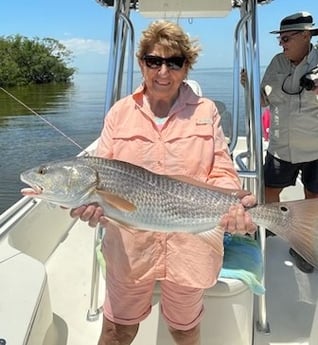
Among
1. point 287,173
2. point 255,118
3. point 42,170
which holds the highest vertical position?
point 255,118

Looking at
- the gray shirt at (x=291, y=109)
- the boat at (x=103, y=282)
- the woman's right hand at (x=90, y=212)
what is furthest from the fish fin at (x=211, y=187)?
the gray shirt at (x=291, y=109)

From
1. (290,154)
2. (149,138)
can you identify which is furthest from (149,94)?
(290,154)

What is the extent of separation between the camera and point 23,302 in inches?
75.9

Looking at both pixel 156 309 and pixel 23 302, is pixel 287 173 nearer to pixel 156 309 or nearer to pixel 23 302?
pixel 156 309

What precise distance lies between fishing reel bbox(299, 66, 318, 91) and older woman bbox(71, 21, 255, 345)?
1358 mm

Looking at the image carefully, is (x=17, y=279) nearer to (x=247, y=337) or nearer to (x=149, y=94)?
(x=149, y=94)

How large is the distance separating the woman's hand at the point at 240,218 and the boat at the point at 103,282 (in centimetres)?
62

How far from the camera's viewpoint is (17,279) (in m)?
2.07

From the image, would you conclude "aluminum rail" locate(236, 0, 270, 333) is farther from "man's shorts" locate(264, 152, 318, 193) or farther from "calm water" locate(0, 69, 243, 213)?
"calm water" locate(0, 69, 243, 213)

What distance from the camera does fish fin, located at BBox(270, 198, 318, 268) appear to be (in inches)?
65.7

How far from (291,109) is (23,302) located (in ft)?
7.23

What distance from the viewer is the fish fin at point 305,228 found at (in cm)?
167

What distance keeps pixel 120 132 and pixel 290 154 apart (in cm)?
178

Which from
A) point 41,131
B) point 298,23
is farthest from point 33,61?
point 298,23
